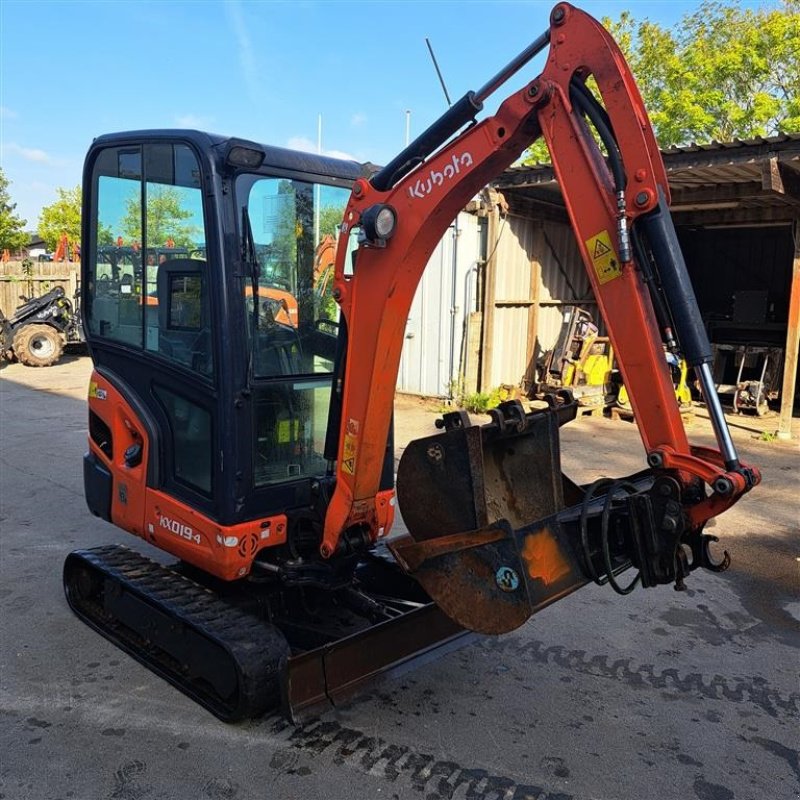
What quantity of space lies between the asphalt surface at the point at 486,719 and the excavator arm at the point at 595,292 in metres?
0.93

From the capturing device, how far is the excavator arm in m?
2.61

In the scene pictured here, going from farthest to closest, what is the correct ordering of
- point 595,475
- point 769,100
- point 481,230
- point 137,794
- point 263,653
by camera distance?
1. point 769,100
2. point 481,230
3. point 595,475
4. point 263,653
5. point 137,794

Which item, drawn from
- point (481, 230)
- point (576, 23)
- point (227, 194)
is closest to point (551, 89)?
point (576, 23)

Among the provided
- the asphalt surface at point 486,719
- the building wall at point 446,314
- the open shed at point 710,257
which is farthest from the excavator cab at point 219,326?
the building wall at point 446,314

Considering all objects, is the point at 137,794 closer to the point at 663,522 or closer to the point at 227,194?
the point at 663,522

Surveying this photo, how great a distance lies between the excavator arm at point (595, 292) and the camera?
2605mm

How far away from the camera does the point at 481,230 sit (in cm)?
1238

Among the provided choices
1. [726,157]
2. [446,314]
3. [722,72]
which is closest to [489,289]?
[446,314]

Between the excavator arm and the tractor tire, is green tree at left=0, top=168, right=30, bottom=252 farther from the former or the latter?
the excavator arm

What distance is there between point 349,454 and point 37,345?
602 inches

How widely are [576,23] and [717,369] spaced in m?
12.5

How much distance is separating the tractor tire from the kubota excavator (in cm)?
1341

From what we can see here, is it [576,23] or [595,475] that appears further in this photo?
[595,475]

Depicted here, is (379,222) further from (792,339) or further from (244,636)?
(792,339)
